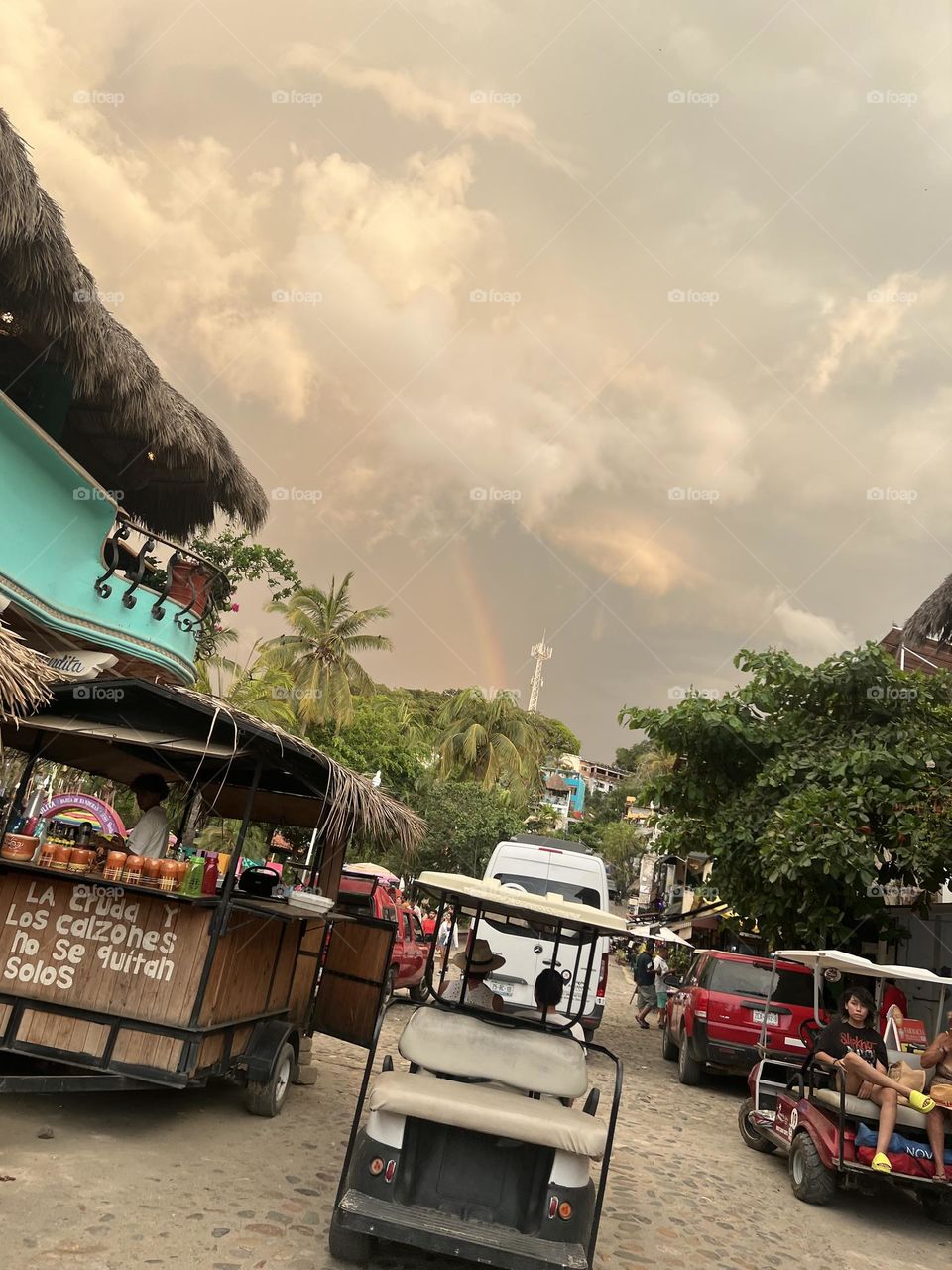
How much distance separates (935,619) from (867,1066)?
651 cm

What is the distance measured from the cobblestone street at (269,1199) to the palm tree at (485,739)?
35.3m

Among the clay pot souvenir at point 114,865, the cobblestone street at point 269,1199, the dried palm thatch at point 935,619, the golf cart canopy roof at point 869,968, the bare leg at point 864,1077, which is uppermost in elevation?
the dried palm thatch at point 935,619

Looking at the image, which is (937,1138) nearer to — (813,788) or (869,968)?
(869,968)

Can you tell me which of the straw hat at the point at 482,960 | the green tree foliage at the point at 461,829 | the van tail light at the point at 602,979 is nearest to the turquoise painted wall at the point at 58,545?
the straw hat at the point at 482,960

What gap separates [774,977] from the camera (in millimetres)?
10945

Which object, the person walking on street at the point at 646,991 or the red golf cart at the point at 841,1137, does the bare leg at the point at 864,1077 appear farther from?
the person walking on street at the point at 646,991

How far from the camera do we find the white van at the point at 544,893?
491 inches

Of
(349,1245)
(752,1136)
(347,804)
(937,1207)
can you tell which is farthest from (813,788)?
(349,1245)

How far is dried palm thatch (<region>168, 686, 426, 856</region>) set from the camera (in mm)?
6891

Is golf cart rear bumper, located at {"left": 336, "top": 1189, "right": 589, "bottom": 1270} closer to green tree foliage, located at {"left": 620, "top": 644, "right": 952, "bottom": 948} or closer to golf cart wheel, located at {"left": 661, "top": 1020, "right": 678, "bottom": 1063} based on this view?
green tree foliage, located at {"left": 620, "top": 644, "right": 952, "bottom": 948}

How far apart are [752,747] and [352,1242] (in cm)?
1174

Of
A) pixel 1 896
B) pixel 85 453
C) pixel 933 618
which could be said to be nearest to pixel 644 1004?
pixel 933 618

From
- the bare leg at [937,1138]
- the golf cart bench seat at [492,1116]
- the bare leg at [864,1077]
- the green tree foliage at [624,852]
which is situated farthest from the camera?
the green tree foliage at [624,852]

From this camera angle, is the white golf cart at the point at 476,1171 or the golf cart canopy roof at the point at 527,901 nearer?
the white golf cart at the point at 476,1171
